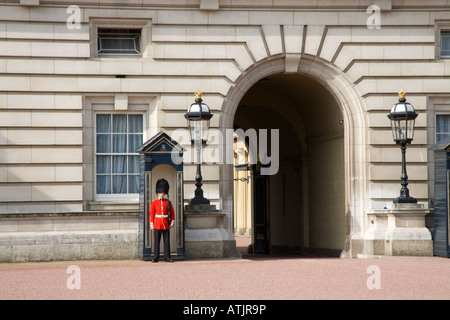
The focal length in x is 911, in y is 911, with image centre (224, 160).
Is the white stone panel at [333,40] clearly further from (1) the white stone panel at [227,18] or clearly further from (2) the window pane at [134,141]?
(2) the window pane at [134,141]

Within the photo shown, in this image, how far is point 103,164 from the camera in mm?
17953

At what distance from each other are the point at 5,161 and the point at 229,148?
4.33 metres

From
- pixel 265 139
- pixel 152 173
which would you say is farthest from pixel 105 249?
pixel 265 139

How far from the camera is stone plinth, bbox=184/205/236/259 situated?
16781 millimetres

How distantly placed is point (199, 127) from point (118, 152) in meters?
1.99

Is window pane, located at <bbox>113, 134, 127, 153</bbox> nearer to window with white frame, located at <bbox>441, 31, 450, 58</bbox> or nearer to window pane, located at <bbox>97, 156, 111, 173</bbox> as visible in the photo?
window pane, located at <bbox>97, 156, 111, 173</bbox>

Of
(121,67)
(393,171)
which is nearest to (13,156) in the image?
(121,67)

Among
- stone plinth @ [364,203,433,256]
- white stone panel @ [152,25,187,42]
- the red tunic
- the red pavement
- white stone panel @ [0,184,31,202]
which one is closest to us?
the red pavement

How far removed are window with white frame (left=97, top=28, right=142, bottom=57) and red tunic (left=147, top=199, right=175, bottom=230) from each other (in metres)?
3.54

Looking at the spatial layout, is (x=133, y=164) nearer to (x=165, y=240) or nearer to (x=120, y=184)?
(x=120, y=184)

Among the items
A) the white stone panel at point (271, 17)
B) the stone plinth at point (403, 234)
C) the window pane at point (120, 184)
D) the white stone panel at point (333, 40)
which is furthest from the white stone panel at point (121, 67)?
the stone plinth at point (403, 234)

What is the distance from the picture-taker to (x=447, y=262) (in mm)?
15797

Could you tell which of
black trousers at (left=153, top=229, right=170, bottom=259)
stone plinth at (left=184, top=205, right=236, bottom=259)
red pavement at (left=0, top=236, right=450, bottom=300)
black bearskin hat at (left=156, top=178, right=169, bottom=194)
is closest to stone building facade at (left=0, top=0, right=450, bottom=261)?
stone plinth at (left=184, top=205, right=236, bottom=259)

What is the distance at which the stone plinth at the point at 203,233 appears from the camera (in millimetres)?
16781
